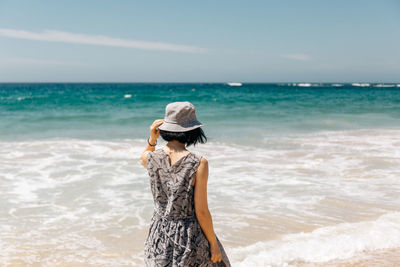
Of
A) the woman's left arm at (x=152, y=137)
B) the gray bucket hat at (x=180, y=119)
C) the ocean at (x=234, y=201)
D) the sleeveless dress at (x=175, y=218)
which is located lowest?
the ocean at (x=234, y=201)

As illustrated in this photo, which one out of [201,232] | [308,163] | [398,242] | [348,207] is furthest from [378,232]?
[308,163]

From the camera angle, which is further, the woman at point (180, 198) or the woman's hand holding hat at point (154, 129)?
the woman's hand holding hat at point (154, 129)

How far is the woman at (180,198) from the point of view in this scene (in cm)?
237

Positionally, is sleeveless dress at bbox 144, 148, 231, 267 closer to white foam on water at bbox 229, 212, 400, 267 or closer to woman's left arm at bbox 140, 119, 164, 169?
woman's left arm at bbox 140, 119, 164, 169

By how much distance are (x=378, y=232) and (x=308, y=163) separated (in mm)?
4957

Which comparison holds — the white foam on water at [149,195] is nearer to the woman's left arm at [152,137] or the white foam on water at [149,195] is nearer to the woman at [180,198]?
the woman at [180,198]

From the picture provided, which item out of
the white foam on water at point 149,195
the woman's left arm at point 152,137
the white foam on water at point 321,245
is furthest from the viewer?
the white foam on water at point 149,195

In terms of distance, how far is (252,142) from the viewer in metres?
14.0

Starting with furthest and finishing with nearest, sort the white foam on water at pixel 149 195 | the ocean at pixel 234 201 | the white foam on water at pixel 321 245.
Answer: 1. the white foam on water at pixel 149 195
2. the ocean at pixel 234 201
3. the white foam on water at pixel 321 245

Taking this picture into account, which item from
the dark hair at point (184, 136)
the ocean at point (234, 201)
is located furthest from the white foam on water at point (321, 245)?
the dark hair at point (184, 136)

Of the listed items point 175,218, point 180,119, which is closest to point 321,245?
point 175,218

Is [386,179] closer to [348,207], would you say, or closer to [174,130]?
[348,207]

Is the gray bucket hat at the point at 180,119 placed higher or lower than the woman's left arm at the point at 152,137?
higher

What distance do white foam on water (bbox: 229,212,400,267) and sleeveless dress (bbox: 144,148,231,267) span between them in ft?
8.01
